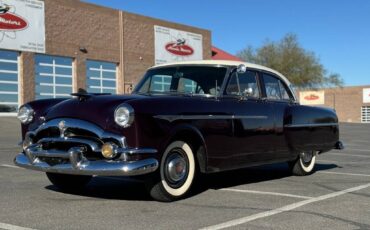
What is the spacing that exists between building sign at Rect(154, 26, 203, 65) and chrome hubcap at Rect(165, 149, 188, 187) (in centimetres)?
2971

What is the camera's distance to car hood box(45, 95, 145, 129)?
541cm

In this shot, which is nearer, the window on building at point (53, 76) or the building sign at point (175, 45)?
the window on building at point (53, 76)

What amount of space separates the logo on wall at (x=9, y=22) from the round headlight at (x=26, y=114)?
69.5ft

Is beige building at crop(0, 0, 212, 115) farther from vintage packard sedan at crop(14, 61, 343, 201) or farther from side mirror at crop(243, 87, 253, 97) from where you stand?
side mirror at crop(243, 87, 253, 97)

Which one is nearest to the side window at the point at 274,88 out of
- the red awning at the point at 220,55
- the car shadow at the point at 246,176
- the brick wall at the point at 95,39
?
the car shadow at the point at 246,176

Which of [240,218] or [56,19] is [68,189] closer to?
[240,218]

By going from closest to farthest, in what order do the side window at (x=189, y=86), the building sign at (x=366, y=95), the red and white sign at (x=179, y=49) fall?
the side window at (x=189, y=86), the red and white sign at (x=179, y=49), the building sign at (x=366, y=95)

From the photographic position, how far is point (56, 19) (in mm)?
28812

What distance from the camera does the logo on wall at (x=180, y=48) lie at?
121 feet

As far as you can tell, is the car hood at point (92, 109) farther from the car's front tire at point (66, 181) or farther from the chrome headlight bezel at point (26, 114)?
the car's front tire at point (66, 181)

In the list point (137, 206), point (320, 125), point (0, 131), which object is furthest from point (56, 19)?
point (137, 206)

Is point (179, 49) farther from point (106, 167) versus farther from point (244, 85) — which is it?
point (106, 167)

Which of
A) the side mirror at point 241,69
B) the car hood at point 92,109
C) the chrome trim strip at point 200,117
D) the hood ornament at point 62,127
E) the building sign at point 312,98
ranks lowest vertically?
the hood ornament at point 62,127

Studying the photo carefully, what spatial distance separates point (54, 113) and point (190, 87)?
1909 millimetres
